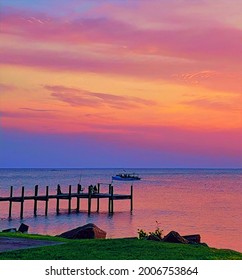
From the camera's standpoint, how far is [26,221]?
4844cm

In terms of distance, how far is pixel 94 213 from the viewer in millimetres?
56156

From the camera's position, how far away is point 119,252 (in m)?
15.4

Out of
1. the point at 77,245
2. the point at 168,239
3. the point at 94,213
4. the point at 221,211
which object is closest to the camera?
the point at 77,245

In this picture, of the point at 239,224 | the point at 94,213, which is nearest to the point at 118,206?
the point at 94,213

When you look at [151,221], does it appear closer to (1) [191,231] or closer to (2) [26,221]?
(1) [191,231]

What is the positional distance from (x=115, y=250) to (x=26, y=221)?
33.8m

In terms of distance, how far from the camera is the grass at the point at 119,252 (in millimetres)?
14531

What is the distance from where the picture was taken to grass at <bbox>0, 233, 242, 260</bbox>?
47.7ft

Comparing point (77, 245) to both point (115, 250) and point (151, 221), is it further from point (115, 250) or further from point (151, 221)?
point (151, 221)

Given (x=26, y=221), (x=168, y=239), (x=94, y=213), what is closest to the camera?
(x=168, y=239)
